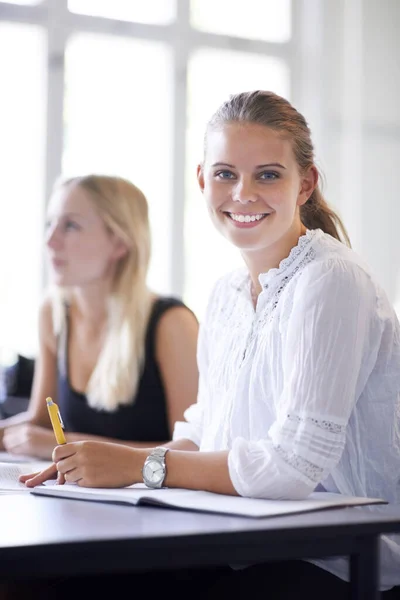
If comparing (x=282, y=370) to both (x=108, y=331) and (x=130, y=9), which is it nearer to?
(x=108, y=331)

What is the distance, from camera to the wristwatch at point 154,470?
1366 mm

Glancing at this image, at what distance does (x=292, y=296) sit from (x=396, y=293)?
427 centimetres

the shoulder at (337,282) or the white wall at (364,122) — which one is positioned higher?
the white wall at (364,122)

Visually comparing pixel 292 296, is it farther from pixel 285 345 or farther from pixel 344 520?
pixel 344 520

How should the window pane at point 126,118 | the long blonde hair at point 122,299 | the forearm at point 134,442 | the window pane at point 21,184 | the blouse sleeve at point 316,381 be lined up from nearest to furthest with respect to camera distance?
the blouse sleeve at point 316,381
the forearm at point 134,442
the long blonde hair at point 122,299
the window pane at point 21,184
the window pane at point 126,118

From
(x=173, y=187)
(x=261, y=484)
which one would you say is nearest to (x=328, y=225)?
(x=261, y=484)

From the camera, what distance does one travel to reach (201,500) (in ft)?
4.05

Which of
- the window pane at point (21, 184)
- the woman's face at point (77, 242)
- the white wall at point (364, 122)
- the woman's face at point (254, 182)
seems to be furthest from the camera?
the white wall at point (364, 122)

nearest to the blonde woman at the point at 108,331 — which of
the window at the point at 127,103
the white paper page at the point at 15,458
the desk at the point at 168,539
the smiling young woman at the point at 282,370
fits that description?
the white paper page at the point at 15,458

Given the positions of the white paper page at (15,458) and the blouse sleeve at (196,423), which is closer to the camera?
the blouse sleeve at (196,423)

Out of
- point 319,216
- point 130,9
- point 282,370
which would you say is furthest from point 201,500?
point 130,9

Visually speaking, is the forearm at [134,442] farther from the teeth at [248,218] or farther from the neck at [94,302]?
the teeth at [248,218]

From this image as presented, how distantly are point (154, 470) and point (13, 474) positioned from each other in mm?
413

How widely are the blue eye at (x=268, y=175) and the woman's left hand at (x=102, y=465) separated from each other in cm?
56
